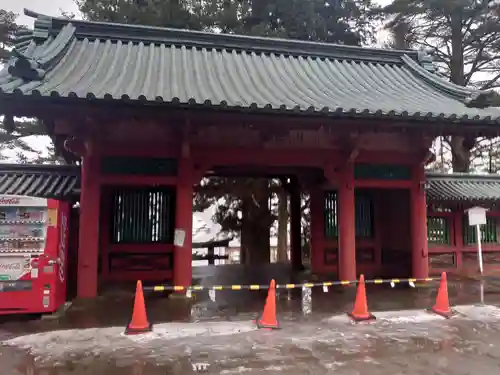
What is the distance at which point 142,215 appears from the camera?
433 inches

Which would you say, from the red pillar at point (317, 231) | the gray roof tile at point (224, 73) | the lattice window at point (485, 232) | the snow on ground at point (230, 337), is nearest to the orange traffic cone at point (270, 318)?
the snow on ground at point (230, 337)

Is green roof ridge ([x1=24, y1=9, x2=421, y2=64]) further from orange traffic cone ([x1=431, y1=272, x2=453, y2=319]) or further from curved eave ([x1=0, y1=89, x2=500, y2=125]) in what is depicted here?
orange traffic cone ([x1=431, y1=272, x2=453, y2=319])

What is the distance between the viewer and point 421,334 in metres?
6.18

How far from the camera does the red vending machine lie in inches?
266

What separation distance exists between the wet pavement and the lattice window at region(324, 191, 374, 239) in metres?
4.29

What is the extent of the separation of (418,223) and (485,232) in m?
3.98

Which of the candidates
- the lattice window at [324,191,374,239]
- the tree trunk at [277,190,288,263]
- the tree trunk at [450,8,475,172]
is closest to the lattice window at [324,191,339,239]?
the lattice window at [324,191,374,239]

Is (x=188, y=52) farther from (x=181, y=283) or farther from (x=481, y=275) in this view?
(x=481, y=275)

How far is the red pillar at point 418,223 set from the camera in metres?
10.1

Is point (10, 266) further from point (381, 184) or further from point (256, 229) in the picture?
point (256, 229)

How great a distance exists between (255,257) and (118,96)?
39.6ft

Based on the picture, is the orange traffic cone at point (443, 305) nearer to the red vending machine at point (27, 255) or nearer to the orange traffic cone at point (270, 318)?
the orange traffic cone at point (270, 318)

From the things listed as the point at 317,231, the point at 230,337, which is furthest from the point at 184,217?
the point at 317,231

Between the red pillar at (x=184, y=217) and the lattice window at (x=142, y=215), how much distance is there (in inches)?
87.3
